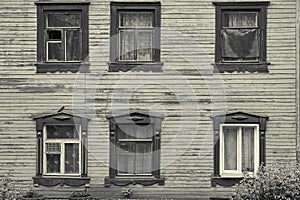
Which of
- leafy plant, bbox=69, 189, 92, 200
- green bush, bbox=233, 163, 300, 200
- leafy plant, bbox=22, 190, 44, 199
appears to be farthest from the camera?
leafy plant, bbox=22, 190, 44, 199

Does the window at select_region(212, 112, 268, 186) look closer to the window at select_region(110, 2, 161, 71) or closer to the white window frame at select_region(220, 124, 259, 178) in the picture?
the white window frame at select_region(220, 124, 259, 178)

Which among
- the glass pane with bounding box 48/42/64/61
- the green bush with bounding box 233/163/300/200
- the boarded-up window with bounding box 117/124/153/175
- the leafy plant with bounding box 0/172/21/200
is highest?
the glass pane with bounding box 48/42/64/61

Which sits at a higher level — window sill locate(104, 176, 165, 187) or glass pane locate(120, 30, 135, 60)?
glass pane locate(120, 30, 135, 60)

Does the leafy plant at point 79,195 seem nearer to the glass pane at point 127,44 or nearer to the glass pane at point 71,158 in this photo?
the glass pane at point 71,158

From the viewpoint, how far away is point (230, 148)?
2100 centimetres

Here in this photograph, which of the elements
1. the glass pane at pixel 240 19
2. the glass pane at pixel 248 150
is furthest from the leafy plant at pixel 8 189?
the glass pane at pixel 240 19

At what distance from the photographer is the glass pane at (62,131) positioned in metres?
21.1

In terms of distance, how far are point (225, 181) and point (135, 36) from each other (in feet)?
17.2

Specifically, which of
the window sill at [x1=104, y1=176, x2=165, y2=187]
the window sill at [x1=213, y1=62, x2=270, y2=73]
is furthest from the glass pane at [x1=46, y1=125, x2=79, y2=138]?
the window sill at [x1=213, y1=62, x2=270, y2=73]

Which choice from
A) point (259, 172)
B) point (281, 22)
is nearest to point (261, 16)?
point (281, 22)

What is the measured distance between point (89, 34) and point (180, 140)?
14.1 ft

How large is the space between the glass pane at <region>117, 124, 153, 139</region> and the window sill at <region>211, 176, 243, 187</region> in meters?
2.40

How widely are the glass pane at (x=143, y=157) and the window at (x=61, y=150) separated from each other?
1601 mm

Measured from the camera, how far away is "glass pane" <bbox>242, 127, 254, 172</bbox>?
20.9 m
